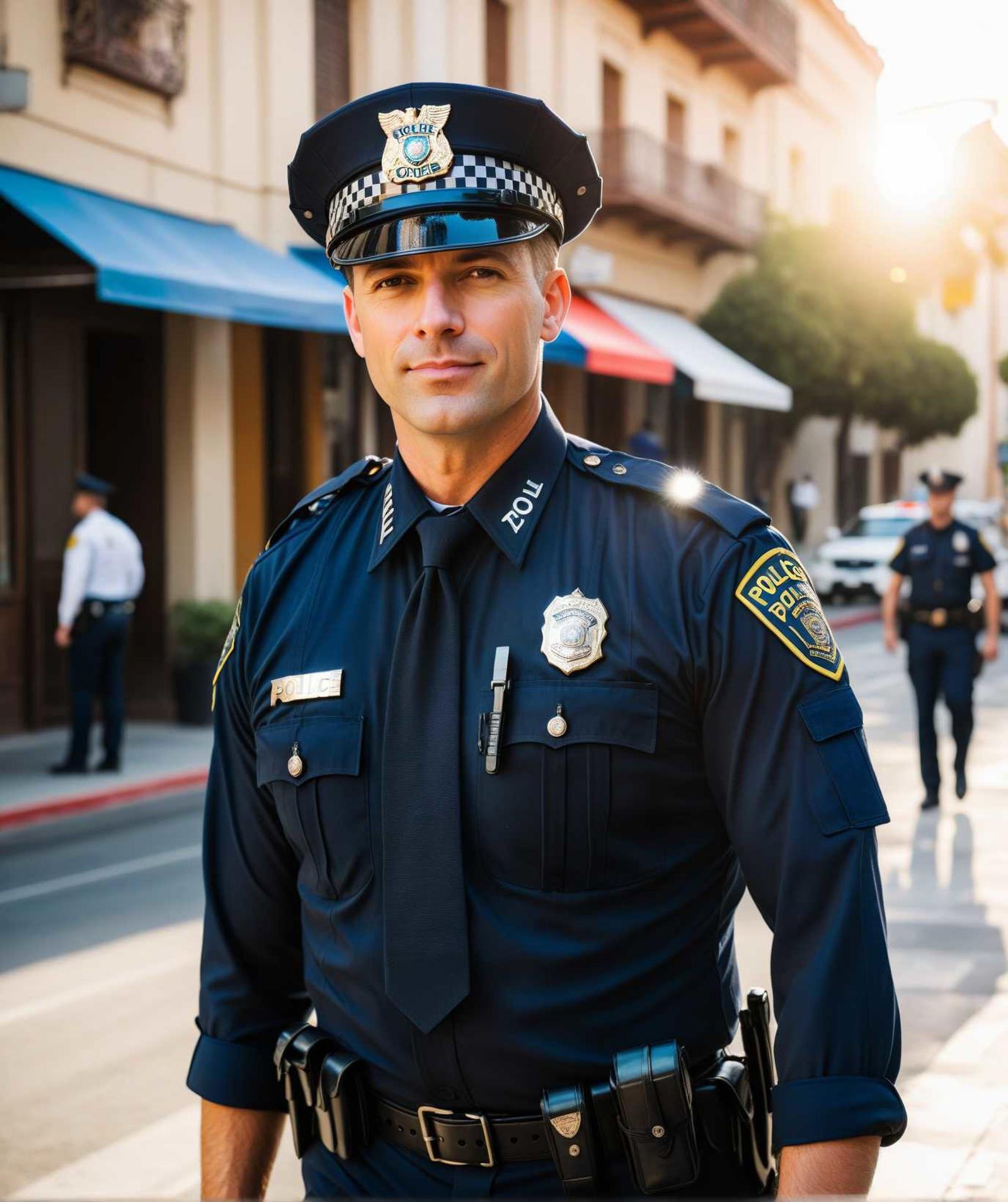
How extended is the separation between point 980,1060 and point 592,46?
20.6 meters

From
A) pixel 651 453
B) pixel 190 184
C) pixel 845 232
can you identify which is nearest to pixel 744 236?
pixel 845 232

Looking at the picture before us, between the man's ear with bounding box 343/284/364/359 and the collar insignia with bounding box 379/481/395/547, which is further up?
the man's ear with bounding box 343/284/364/359

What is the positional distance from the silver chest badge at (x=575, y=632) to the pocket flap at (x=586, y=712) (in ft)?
0.08

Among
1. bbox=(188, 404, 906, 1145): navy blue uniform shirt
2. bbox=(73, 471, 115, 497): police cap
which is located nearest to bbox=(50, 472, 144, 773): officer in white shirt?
bbox=(73, 471, 115, 497): police cap

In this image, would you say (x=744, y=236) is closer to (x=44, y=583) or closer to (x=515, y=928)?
(x=44, y=583)

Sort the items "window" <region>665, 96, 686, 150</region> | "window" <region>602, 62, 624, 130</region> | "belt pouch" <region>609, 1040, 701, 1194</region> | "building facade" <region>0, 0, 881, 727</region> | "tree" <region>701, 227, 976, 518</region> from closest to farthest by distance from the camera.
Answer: "belt pouch" <region>609, 1040, 701, 1194</region> → "building facade" <region>0, 0, 881, 727</region> → "window" <region>602, 62, 624, 130</region> → "window" <region>665, 96, 686, 150</region> → "tree" <region>701, 227, 976, 518</region>

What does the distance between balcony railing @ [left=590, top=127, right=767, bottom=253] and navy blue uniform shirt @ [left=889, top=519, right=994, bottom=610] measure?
12.9 metres

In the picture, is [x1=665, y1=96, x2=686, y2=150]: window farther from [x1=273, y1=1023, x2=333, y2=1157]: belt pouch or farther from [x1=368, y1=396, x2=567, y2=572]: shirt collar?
[x1=273, y1=1023, x2=333, y2=1157]: belt pouch

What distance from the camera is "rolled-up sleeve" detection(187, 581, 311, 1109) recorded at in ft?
7.16

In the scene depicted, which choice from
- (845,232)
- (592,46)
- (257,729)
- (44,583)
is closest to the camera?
(257,729)

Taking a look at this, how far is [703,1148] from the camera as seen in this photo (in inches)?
77.9

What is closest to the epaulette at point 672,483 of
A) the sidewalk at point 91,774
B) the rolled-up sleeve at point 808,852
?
the rolled-up sleeve at point 808,852

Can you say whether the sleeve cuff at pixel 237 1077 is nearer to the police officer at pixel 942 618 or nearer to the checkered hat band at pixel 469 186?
the checkered hat band at pixel 469 186

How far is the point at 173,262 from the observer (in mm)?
13039
